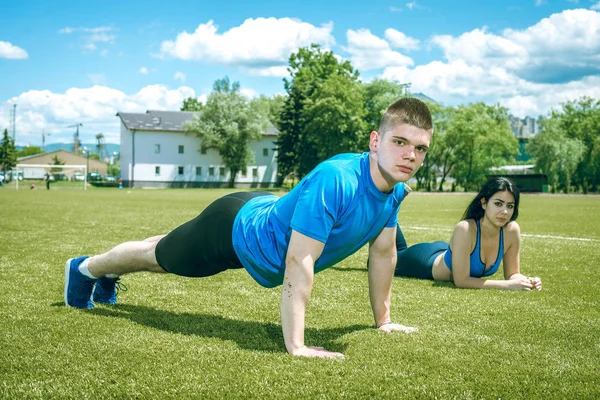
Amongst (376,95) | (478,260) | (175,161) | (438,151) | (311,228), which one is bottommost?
(478,260)

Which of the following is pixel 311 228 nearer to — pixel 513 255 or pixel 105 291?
pixel 105 291

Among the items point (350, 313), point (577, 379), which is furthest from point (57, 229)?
point (577, 379)

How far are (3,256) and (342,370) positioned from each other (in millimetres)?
7482

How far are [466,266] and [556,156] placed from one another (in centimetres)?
6826

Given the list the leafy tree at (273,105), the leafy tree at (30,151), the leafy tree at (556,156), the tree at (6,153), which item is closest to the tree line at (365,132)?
the leafy tree at (556,156)

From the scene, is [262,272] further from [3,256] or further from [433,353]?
[3,256]

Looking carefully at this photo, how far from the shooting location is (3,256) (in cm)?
905

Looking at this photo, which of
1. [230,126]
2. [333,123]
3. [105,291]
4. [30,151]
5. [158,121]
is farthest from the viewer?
[30,151]

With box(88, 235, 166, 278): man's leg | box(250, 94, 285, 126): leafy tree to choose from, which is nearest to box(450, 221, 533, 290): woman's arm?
box(88, 235, 166, 278): man's leg

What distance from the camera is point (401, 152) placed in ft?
12.2

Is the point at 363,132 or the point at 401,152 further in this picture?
the point at 363,132

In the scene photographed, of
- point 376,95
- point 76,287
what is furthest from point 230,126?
point 76,287

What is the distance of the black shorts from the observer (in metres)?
4.22

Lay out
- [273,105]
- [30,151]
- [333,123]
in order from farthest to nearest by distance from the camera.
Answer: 1. [30,151]
2. [273,105]
3. [333,123]
